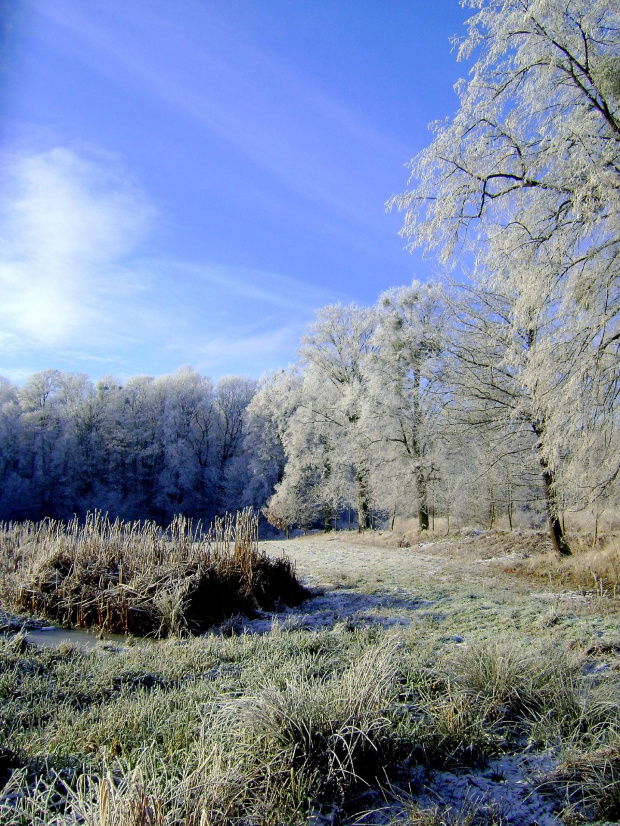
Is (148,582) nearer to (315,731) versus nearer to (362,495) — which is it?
(315,731)

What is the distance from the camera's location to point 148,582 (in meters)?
7.62

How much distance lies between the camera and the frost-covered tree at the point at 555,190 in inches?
283

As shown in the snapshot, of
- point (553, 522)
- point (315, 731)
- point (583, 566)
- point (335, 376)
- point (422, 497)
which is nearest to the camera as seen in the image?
point (315, 731)

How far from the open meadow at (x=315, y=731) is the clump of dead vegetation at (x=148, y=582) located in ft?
5.48

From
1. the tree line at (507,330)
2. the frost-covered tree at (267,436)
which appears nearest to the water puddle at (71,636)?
the tree line at (507,330)

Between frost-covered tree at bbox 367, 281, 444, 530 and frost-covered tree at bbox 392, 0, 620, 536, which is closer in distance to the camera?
frost-covered tree at bbox 392, 0, 620, 536

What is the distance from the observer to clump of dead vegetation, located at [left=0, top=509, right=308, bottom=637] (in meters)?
7.27

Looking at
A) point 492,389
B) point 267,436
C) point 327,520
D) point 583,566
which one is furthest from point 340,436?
point 583,566

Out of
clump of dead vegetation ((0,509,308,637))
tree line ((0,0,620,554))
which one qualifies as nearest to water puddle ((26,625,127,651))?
clump of dead vegetation ((0,509,308,637))

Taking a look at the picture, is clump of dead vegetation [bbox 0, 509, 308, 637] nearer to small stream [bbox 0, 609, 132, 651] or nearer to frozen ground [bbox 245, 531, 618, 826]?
small stream [bbox 0, 609, 132, 651]

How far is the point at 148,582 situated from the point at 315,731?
17.9 feet

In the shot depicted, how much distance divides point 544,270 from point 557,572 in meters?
6.05

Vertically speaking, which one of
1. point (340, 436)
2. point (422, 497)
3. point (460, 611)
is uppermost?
point (340, 436)

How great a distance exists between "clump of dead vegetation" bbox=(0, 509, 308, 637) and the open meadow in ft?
5.48
